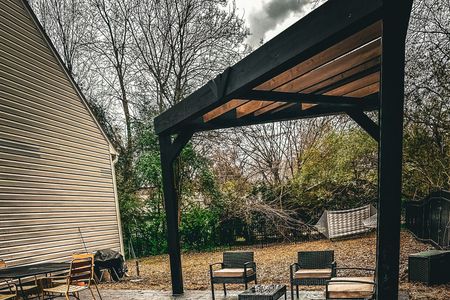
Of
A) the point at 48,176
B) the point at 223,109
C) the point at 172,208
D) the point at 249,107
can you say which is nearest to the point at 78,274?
the point at 172,208

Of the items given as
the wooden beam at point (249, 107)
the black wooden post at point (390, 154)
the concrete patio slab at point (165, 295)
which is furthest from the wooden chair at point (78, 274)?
the black wooden post at point (390, 154)

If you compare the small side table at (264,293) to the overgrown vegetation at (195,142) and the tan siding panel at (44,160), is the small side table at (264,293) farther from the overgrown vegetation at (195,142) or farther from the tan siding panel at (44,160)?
the overgrown vegetation at (195,142)

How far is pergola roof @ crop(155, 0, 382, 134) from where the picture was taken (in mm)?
2496

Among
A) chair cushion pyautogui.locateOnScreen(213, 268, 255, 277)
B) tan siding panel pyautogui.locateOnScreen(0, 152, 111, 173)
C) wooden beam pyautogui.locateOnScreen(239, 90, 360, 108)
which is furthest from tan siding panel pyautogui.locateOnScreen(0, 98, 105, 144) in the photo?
chair cushion pyautogui.locateOnScreen(213, 268, 255, 277)

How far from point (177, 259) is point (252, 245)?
25.0 ft

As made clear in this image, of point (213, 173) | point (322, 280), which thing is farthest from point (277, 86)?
point (213, 173)

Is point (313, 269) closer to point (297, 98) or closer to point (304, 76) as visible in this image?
point (297, 98)

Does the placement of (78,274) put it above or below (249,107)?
below

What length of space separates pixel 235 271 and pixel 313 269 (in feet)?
4.04

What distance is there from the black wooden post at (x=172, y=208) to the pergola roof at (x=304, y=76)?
0.88 feet

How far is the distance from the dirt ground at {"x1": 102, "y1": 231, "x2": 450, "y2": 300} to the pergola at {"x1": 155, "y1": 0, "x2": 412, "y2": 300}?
2.01 metres

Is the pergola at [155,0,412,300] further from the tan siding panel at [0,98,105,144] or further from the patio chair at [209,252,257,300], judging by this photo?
the tan siding panel at [0,98,105,144]

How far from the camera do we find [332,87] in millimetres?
4367

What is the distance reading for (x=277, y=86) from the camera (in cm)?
406
